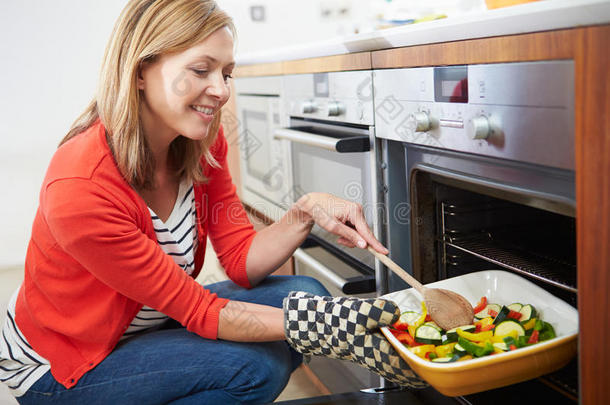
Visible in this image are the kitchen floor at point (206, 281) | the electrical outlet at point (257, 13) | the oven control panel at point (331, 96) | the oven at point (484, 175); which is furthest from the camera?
the electrical outlet at point (257, 13)

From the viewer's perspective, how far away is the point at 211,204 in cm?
143

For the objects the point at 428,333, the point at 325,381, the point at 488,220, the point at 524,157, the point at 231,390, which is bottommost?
the point at 325,381

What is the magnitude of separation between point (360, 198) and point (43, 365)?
2.40 feet

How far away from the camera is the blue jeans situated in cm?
107

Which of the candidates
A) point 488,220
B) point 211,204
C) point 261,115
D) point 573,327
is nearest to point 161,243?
point 211,204

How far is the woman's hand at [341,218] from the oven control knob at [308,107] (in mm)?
342

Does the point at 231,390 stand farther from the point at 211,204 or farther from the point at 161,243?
the point at 211,204

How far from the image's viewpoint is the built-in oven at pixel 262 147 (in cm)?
195

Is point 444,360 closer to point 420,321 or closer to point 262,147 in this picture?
point 420,321

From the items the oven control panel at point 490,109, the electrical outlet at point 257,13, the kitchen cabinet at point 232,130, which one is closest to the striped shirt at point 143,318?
the oven control panel at point 490,109

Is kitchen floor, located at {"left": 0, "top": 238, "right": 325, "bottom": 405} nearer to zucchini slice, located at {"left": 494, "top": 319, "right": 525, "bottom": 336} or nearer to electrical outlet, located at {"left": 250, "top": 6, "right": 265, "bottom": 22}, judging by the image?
zucchini slice, located at {"left": 494, "top": 319, "right": 525, "bottom": 336}

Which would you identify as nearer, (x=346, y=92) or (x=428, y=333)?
(x=428, y=333)

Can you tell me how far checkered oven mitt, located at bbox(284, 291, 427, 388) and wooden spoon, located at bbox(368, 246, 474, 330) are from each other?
3.3 inches

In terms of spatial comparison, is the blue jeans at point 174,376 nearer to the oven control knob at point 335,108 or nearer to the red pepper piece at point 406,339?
the red pepper piece at point 406,339
